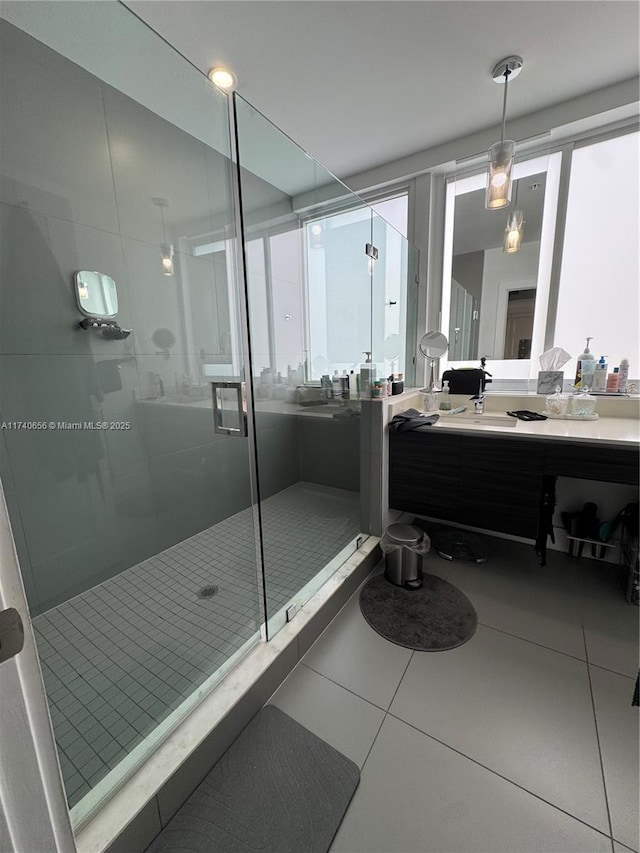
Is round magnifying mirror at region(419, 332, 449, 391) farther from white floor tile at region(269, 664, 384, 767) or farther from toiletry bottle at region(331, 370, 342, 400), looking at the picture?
white floor tile at region(269, 664, 384, 767)

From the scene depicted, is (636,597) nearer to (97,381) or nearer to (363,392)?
(363,392)

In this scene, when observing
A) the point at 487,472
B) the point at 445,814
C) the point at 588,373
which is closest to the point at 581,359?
the point at 588,373

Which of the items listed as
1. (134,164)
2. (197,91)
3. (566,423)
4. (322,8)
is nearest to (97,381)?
(134,164)

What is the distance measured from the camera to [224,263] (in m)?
1.88

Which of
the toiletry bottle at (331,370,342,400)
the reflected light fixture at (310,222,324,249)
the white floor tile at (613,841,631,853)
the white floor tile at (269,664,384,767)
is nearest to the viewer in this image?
the white floor tile at (613,841,631,853)

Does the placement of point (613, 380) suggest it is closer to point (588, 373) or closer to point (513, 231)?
point (588, 373)

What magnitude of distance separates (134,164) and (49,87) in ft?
1.19

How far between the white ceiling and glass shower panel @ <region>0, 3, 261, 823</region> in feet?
0.99

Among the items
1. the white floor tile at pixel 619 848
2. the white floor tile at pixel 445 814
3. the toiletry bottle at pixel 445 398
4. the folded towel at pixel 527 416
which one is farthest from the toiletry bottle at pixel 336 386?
the white floor tile at pixel 619 848

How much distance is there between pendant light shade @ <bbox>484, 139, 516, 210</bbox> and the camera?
158 centimetres

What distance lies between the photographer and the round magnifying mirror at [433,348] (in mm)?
2418

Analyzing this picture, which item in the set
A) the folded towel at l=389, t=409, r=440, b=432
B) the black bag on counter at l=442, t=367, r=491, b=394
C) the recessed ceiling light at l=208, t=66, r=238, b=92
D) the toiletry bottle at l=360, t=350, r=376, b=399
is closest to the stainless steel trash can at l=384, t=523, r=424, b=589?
the folded towel at l=389, t=409, r=440, b=432

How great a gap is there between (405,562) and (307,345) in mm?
1503

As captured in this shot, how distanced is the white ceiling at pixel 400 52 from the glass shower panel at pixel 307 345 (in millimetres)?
318
